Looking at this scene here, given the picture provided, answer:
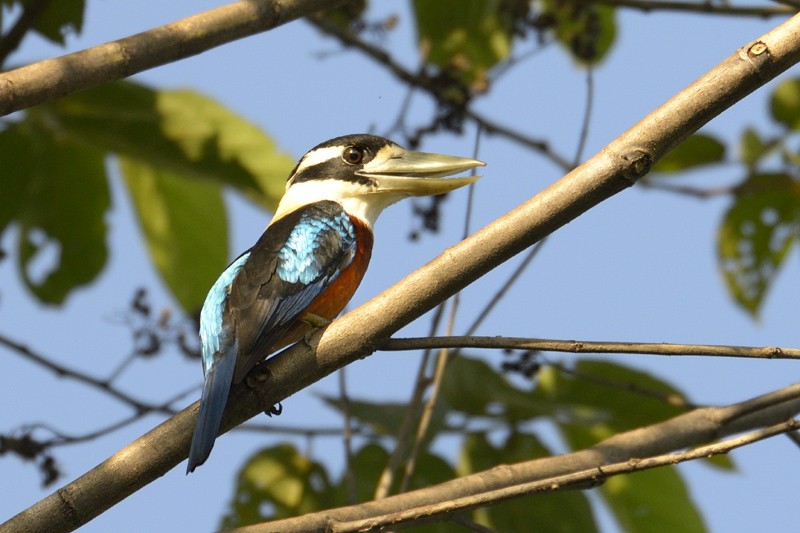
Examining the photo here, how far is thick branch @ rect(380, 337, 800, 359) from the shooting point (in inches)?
111

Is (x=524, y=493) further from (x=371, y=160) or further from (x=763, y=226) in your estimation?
(x=763, y=226)

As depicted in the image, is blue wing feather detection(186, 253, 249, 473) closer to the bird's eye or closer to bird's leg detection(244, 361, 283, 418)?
bird's leg detection(244, 361, 283, 418)

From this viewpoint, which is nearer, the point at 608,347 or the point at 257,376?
the point at 608,347

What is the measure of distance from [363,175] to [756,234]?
224 cm

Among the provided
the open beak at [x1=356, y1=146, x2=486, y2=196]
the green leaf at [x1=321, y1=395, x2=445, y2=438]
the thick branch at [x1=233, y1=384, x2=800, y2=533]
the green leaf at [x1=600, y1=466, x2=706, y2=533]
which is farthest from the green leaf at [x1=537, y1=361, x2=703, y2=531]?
the open beak at [x1=356, y1=146, x2=486, y2=196]

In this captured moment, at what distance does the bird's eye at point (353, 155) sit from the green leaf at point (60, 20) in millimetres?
1225

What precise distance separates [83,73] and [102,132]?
1.51 meters

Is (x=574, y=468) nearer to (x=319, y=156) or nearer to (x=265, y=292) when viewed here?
(x=265, y=292)

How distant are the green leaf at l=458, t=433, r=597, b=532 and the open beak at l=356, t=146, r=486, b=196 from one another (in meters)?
1.09

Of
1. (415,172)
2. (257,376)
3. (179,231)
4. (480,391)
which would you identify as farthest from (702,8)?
(257,376)

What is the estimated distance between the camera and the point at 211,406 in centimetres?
334

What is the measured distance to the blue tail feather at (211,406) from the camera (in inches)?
125

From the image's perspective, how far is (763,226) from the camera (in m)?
5.89

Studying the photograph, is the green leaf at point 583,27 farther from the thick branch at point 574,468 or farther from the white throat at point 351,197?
the thick branch at point 574,468
